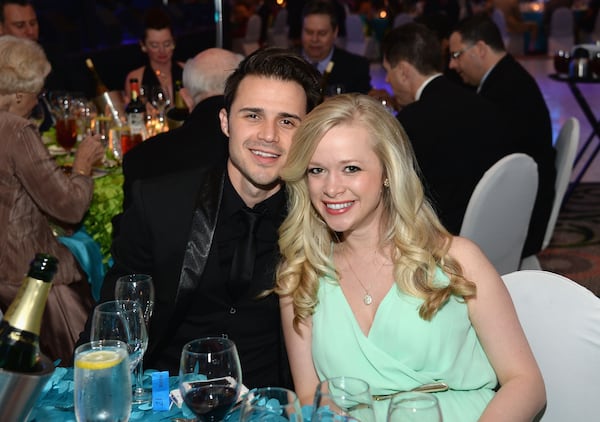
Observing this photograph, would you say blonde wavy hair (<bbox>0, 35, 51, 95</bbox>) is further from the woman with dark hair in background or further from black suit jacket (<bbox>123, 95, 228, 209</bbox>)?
the woman with dark hair in background

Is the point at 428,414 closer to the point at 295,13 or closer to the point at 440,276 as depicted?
the point at 440,276

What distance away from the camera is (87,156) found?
3.77 meters

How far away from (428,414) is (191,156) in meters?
2.23

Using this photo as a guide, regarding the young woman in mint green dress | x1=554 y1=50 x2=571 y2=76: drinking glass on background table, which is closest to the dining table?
the young woman in mint green dress

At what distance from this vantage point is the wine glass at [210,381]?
147 cm

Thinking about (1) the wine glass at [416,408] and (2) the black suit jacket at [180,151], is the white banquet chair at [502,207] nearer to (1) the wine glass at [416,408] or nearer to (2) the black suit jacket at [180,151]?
(2) the black suit jacket at [180,151]

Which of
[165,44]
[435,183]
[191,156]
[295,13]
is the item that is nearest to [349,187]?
[191,156]

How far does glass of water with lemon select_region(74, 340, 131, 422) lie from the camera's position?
136cm

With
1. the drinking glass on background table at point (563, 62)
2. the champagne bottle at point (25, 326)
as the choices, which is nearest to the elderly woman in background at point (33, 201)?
the champagne bottle at point (25, 326)

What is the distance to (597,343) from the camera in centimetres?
190

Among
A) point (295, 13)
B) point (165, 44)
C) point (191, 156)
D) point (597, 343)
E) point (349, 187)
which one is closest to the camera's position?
point (597, 343)

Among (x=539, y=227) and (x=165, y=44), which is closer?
(x=539, y=227)

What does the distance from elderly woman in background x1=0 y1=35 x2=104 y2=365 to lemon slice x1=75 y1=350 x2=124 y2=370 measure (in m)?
1.87

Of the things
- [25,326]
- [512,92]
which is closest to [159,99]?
[512,92]
